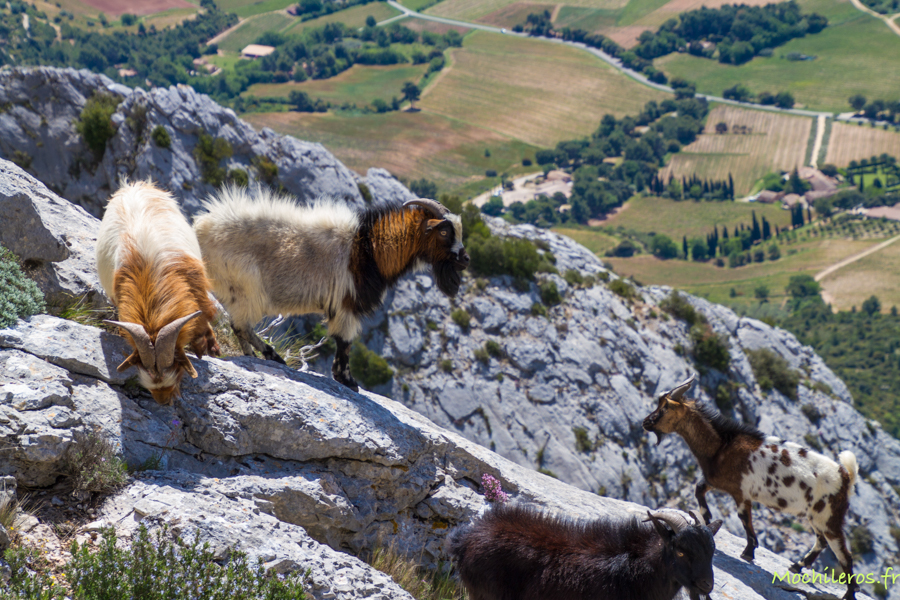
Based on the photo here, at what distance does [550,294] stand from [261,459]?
1350 inches

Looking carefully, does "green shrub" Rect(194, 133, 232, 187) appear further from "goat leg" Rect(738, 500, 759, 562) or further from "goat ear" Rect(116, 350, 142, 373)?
"goat leg" Rect(738, 500, 759, 562)

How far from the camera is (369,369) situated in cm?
3388

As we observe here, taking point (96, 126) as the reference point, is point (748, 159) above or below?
below

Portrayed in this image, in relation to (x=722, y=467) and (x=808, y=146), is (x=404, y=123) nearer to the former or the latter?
(x=808, y=146)

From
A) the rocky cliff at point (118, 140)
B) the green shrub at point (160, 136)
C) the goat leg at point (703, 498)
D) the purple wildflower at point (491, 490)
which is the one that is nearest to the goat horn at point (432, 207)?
the purple wildflower at point (491, 490)

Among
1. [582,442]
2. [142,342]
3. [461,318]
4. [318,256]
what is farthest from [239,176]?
[142,342]

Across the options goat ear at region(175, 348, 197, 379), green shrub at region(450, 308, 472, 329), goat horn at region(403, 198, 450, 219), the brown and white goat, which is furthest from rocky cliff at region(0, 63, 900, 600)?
goat ear at region(175, 348, 197, 379)

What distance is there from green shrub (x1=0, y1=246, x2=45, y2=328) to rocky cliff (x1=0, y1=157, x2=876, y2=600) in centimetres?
16

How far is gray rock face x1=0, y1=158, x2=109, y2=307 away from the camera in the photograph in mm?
7934

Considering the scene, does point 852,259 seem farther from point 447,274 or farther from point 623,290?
point 447,274

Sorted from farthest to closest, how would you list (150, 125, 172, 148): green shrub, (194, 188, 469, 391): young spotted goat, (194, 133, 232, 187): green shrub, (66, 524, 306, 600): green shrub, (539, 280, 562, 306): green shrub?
(539, 280, 562, 306): green shrub, (194, 133, 232, 187): green shrub, (150, 125, 172, 148): green shrub, (194, 188, 469, 391): young spotted goat, (66, 524, 306, 600): green shrub

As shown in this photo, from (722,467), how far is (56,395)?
10.0m

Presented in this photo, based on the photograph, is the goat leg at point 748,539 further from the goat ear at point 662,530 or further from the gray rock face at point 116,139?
the gray rock face at point 116,139

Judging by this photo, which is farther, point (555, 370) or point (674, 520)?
point (555, 370)
